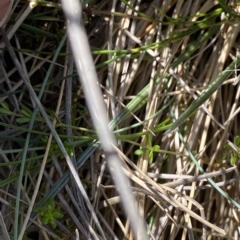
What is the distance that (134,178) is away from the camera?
797mm

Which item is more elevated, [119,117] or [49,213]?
[119,117]

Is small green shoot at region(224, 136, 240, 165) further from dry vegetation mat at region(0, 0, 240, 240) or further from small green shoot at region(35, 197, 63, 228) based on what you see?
small green shoot at region(35, 197, 63, 228)

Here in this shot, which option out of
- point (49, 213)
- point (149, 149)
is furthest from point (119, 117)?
point (49, 213)

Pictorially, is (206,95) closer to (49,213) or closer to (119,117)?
(119,117)

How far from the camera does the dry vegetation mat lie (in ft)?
2.56

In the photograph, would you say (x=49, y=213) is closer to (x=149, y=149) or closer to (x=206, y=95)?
(x=149, y=149)

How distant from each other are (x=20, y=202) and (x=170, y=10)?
1.57 feet

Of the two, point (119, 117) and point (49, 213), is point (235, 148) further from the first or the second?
point (49, 213)

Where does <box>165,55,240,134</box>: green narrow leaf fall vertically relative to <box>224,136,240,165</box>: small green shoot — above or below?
above

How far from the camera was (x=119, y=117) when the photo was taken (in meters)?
0.82

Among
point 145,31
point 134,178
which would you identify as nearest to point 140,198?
point 134,178

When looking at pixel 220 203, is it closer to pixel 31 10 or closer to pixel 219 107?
pixel 219 107

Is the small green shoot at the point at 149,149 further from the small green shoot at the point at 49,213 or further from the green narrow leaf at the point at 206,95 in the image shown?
the small green shoot at the point at 49,213

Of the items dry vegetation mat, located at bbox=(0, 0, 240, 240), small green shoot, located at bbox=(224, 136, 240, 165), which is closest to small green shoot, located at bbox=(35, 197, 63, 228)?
dry vegetation mat, located at bbox=(0, 0, 240, 240)
